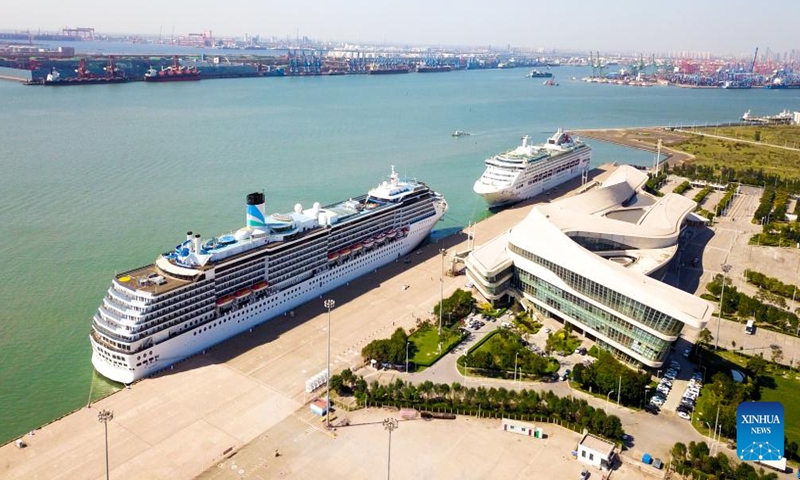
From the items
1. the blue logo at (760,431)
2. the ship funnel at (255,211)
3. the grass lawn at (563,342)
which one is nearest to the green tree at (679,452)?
the blue logo at (760,431)

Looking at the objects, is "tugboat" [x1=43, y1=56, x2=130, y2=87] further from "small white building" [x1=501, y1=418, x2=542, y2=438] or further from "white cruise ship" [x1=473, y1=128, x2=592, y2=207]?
"small white building" [x1=501, y1=418, x2=542, y2=438]

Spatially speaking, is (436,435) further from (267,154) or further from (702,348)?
(267,154)

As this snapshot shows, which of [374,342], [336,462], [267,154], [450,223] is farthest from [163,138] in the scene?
[336,462]

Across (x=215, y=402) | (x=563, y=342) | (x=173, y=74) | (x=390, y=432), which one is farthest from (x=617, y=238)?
(x=173, y=74)

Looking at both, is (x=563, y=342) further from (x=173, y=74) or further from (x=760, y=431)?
(x=173, y=74)

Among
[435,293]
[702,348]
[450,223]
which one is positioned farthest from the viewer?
[450,223]

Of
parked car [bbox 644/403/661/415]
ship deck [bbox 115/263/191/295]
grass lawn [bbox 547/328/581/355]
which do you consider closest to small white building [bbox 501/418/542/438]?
parked car [bbox 644/403/661/415]

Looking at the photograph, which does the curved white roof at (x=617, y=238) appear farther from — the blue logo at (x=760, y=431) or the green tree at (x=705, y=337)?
the blue logo at (x=760, y=431)
